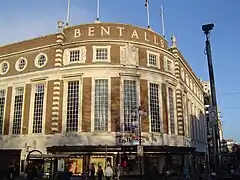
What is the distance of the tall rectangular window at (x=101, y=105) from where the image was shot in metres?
35.5

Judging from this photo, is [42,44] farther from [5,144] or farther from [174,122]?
[174,122]

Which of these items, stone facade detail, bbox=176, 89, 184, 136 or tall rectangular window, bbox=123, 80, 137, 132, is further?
stone facade detail, bbox=176, 89, 184, 136

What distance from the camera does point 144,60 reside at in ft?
127

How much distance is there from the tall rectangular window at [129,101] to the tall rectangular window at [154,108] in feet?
7.29

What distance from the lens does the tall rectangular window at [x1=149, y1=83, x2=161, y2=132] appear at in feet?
123

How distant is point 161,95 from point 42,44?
1594 cm

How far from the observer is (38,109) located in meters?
38.4

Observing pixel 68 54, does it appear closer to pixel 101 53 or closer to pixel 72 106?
pixel 101 53

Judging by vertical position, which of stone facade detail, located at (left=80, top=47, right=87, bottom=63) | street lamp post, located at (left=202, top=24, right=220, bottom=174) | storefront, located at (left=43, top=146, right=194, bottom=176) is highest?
stone facade detail, located at (left=80, top=47, right=87, bottom=63)

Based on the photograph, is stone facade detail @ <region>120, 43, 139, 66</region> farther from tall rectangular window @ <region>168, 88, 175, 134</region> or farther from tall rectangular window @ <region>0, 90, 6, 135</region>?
tall rectangular window @ <region>0, 90, 6, 135</region>

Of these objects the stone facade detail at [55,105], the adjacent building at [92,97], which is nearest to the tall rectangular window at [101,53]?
the adjacent building at [92,97]

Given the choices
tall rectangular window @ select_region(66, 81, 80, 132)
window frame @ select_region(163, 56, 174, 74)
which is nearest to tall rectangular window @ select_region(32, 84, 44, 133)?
tall rectangular window @ select_region(66, 81, 80, 132)

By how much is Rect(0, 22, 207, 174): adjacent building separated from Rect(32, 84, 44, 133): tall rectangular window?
117 millimetres

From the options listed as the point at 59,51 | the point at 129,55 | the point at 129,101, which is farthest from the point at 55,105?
the point at 129,55
